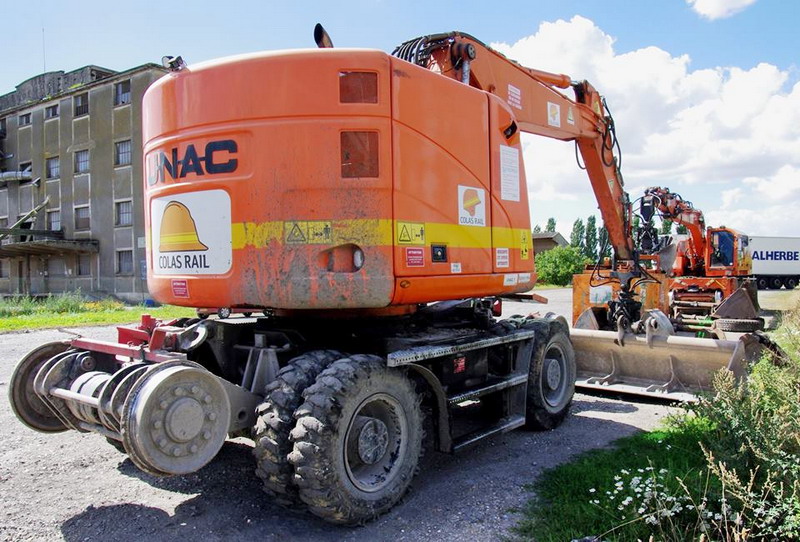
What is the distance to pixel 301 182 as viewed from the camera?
4.35 meters

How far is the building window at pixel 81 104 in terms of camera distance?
33.3 metres

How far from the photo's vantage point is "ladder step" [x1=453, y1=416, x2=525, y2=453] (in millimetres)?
5215

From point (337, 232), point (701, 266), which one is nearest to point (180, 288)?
point (337, 232)

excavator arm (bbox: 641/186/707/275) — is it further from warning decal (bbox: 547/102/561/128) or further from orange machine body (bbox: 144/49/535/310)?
orange machine body (bbox: 144/49/535/310)

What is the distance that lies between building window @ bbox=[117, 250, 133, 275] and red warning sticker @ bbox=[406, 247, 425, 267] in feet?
97.4

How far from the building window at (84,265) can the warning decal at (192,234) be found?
31.9 m

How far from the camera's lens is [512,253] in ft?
19.1

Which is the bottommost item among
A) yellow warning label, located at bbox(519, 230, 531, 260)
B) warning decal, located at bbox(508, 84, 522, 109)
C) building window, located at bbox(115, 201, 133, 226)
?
yellow warning label, located at bbox(519, 230, 531, 260)

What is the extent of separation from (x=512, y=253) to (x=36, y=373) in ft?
13.6

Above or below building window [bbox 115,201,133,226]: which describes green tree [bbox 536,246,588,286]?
below

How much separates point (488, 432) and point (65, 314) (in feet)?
65.5

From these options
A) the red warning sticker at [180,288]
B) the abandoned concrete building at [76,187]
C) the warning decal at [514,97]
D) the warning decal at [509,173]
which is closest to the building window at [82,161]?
the abandoned concrete building at [76,187]

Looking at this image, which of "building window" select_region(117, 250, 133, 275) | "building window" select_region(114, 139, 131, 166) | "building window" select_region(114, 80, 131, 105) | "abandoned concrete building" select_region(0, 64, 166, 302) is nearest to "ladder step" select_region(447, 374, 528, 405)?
"abandoned concrete building" select_region(0, 64, 166, 302)

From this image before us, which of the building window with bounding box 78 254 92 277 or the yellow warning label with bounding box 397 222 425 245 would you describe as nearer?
the yellow warning label with bounding box 397 222 425 245
